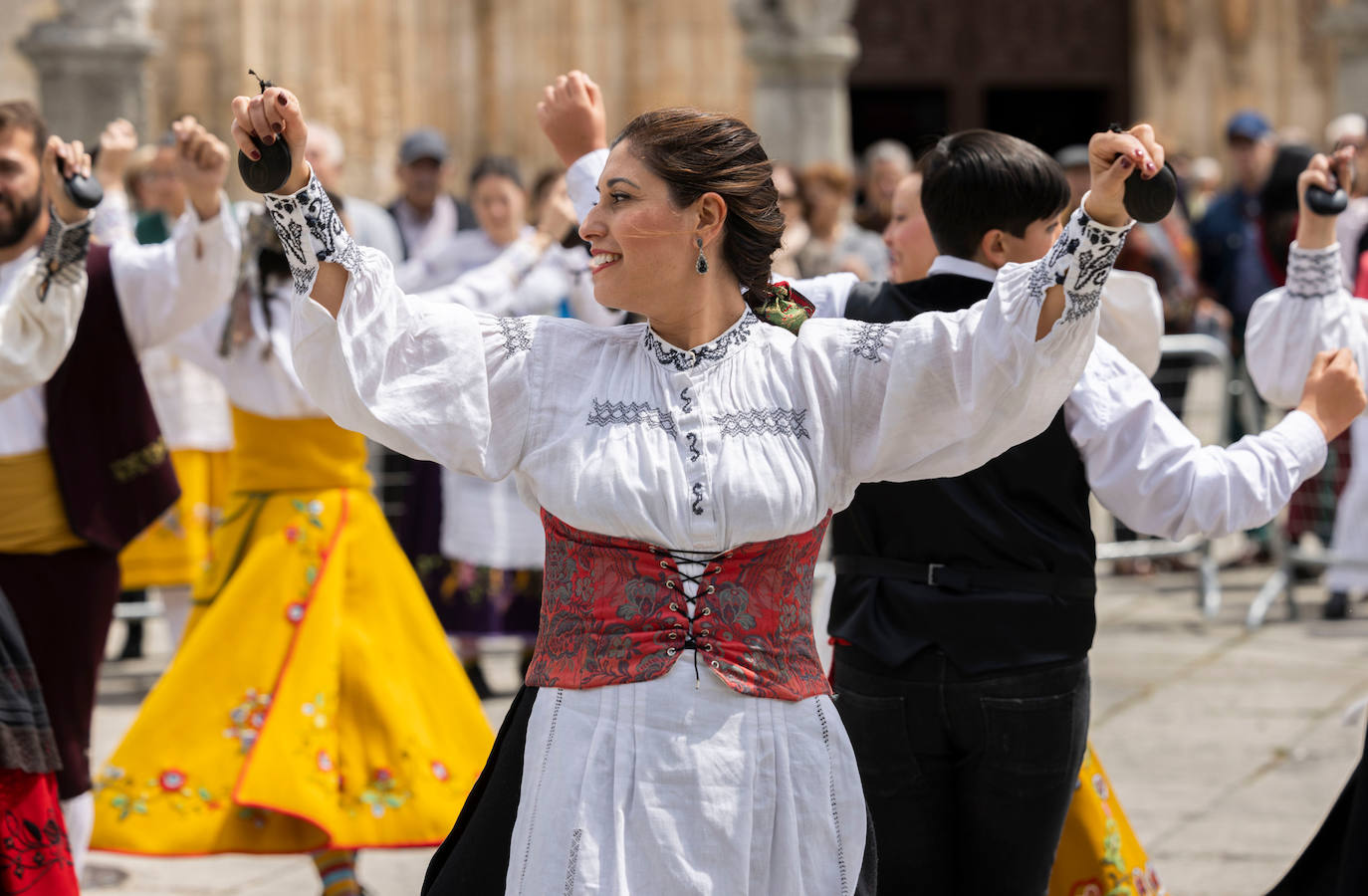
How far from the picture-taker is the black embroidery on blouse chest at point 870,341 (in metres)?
2.75

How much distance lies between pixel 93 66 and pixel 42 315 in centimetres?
560

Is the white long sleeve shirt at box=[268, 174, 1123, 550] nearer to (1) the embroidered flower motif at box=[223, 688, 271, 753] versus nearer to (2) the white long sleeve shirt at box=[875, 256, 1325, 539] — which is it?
(2) the white long sleeve shirt at box=[875, 256, 1325, 539]

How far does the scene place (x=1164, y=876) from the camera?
5102mm

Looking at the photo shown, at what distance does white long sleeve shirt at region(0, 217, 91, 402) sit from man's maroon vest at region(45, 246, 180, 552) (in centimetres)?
42

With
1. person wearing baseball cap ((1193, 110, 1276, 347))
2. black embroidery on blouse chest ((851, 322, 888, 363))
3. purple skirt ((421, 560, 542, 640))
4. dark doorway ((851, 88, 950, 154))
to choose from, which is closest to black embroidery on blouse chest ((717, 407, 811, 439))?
black embroidery on blouse chest ((851, 322, 888, 363))

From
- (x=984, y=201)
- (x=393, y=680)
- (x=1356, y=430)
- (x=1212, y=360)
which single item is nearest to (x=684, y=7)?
(x=1212, y=360)

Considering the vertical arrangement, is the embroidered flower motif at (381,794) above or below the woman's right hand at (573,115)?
below

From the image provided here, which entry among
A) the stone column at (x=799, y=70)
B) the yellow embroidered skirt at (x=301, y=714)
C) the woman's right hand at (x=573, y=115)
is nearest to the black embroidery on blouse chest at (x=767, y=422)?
the woman's right hand at (x=573, y=115)

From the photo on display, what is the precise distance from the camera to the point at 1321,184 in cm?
365

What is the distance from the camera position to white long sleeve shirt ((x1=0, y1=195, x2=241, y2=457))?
175 inches

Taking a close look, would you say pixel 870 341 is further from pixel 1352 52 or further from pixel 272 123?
pixel 1352 52

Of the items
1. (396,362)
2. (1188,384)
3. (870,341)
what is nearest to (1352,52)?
(1188,384)

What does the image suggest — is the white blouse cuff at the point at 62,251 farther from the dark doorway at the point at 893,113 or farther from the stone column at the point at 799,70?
the dark doorway at the point at 893,113

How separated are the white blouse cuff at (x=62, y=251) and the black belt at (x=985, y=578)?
1.75 m
